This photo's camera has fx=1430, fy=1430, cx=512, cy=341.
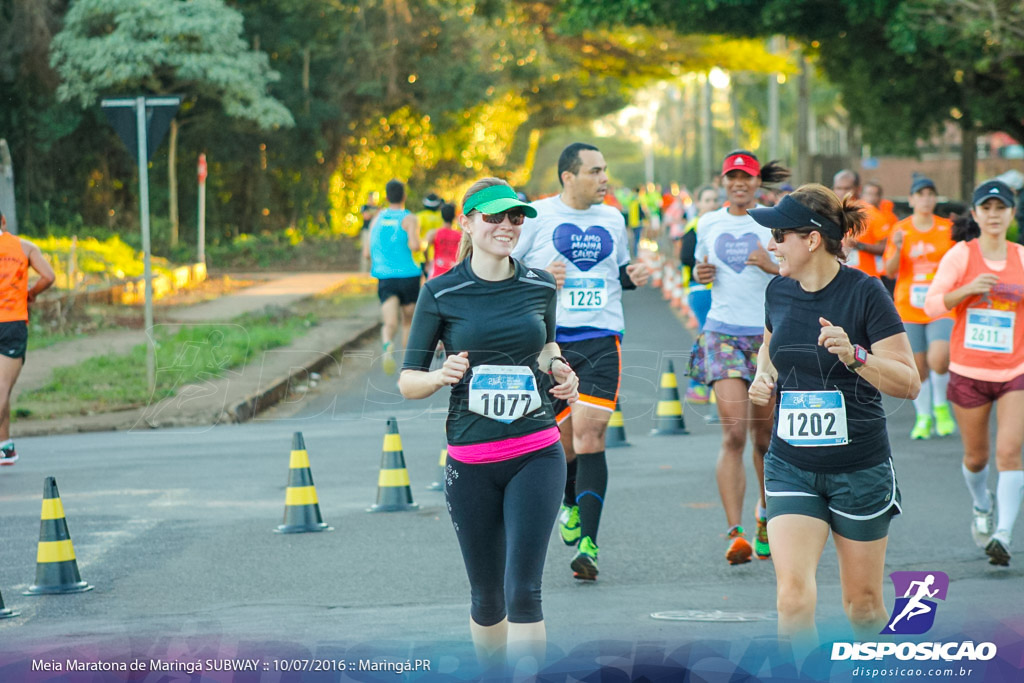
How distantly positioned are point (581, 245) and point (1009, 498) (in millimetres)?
2580

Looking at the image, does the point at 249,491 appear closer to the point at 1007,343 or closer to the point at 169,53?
the point at 1007,343

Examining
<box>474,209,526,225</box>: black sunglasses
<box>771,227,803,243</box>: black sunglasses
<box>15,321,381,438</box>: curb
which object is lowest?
<box>15,321,381,438</box>: curb

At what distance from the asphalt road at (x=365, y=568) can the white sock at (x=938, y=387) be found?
0.41 m

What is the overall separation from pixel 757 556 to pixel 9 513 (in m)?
4.94

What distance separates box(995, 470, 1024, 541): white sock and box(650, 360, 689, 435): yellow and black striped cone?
5.48 meters

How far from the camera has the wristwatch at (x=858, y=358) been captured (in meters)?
4.77

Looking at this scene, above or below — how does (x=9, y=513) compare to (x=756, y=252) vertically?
below

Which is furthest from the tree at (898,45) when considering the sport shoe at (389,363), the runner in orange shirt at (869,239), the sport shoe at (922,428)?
the sport shoe at (389,363)

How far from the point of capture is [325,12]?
37.8 metres

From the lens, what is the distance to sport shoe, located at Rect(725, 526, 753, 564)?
751 cm

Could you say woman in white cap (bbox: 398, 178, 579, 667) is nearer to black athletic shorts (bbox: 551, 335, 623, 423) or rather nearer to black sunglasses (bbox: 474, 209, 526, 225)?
black sunglasses (bbox: 474, 209, 526, 225)

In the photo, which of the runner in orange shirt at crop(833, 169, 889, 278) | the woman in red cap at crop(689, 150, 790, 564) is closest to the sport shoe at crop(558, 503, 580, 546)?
the woman in red cap at crop(689, 150, 790, 564)

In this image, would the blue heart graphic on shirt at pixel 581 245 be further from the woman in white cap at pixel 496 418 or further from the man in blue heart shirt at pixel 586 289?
the woman in white cap at pixel 496 418

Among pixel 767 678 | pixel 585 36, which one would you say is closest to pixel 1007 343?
pixel 767 678
